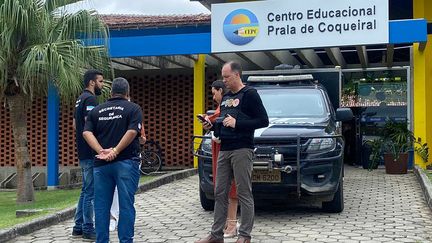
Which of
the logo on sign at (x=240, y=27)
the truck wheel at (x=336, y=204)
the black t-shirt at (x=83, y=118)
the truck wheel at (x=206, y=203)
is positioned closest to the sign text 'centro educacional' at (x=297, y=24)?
the logo on sign at (x=240, y=27)

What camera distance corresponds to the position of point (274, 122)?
7840 mm

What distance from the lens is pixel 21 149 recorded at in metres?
11.1

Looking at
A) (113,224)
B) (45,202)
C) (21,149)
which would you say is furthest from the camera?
(21,149)

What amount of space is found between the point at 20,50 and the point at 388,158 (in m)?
8.12

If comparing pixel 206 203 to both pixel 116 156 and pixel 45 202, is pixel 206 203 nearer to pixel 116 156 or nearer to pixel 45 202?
pixel 116 156

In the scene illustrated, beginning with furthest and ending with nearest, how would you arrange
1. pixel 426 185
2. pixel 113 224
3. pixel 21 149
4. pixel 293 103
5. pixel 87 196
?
pixel 21 149 → pixel 426 185 → pixel 293 103 → pixel 113 224 → pixel 87 196

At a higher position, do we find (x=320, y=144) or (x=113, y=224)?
(x=320, y=144)

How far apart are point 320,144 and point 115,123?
9.75 feet

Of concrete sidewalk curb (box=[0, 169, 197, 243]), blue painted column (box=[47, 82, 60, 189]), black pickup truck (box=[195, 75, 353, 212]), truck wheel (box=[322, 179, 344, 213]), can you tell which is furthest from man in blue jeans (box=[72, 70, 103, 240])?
blue painted column (box=[47, 82, 60, 189])

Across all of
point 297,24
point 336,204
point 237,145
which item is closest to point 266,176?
point 336,204

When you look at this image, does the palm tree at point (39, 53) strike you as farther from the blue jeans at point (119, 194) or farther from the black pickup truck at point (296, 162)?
the blue jeans at point (119, 194)

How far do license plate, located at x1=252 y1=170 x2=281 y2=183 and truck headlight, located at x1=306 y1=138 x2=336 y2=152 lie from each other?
539 millimetres

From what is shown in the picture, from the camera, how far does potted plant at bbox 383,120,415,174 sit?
12.7m

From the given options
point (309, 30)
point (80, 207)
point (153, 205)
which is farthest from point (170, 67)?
point (80, 207)
